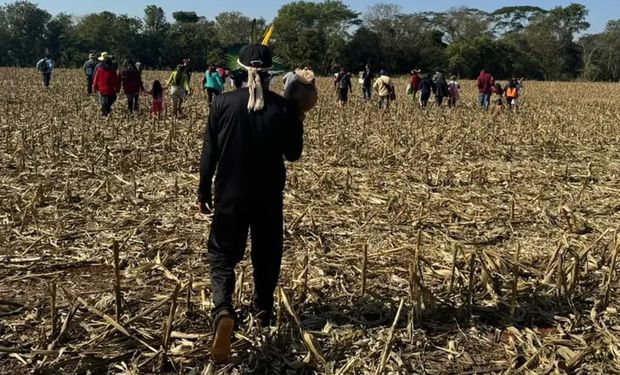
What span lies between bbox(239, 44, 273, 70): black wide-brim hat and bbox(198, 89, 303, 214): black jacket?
186 millimetres

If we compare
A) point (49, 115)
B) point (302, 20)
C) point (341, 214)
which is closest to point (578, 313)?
point (341, 214)

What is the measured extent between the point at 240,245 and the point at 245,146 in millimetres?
586

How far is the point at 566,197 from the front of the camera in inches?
284

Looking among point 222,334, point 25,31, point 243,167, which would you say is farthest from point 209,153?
point 25,31

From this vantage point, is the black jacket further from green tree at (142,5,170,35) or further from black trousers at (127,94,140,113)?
green tree at (142,5,170,35)

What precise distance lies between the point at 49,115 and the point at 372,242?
9608 mm

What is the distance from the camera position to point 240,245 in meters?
3.53

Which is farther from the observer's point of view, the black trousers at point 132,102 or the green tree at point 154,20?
the green tree at point 154,20

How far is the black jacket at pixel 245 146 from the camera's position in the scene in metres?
3.38

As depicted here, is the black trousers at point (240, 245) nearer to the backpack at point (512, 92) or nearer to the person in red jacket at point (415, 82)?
the backpack at point (512, 92)

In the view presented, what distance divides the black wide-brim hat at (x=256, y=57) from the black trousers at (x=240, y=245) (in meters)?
0.78

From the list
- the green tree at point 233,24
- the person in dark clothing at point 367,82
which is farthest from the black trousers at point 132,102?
the green tree at point 233,24

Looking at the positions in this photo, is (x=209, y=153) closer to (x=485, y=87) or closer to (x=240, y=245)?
(x=240, y=245)

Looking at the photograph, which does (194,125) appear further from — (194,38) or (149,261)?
(194,38)
